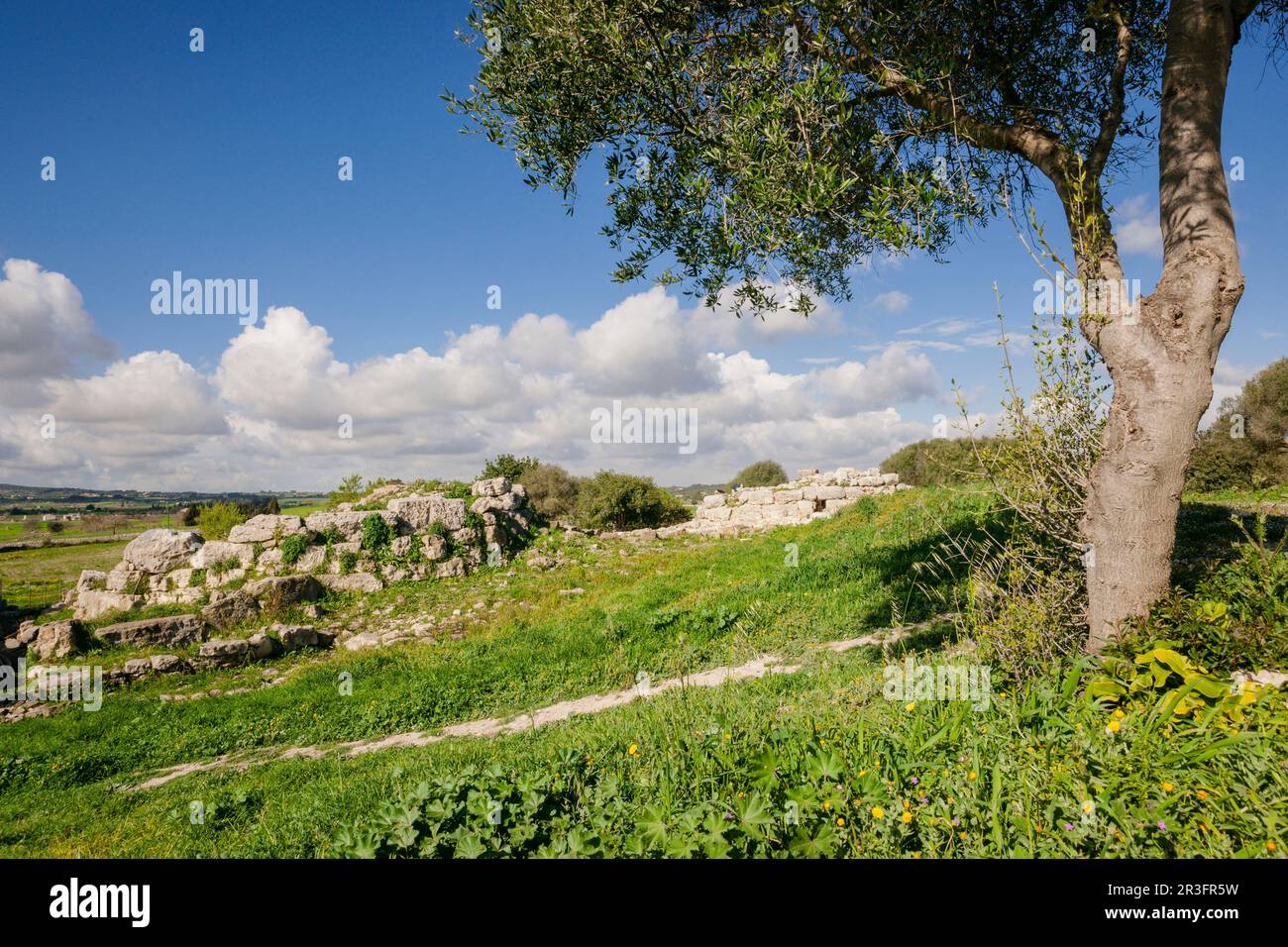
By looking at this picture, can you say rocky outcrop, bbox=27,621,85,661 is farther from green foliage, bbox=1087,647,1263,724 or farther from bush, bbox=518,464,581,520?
bush, bbox=518,464,581,520

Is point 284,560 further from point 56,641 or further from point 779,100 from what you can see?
point 779,100

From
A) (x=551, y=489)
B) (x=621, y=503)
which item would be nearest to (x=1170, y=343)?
(x=621, y=503)

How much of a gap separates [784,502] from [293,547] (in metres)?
20.2

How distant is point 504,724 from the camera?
26.6ft

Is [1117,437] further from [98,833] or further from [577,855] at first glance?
[98,833]

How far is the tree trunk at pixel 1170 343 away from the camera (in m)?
4.48

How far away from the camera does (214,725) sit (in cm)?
934

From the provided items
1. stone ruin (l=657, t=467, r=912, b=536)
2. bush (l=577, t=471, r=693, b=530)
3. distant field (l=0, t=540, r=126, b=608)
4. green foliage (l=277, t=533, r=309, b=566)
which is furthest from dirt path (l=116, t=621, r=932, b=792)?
bush (l=577, t=471, r=693, b=530)

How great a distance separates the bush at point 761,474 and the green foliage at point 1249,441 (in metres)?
30.9

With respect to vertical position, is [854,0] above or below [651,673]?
above
